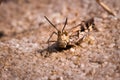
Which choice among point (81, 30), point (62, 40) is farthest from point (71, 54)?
Answer: point (81, 30)

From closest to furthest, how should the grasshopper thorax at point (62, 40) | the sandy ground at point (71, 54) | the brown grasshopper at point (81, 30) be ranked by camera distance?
1. the sandy ground at point (71, 54)
2. the grasshopper thorax at point (62, 40)
3. the brown grasshopper at point (81, 30)

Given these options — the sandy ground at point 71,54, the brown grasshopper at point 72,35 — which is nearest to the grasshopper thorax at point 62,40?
the brown grasshopper at point 72,35

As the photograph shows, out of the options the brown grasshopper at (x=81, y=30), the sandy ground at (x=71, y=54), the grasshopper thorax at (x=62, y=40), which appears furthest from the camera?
the brown grasshopper at (x=81, y=30)

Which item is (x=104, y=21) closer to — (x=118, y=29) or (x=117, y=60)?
(x=118, y=29)

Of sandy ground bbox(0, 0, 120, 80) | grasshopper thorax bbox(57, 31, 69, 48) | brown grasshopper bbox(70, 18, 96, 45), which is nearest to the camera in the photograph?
sandy ground bbox(0, 0, 120, 80)

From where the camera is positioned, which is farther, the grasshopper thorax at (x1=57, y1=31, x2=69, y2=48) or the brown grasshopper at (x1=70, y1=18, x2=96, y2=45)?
the brown grasshopper at (x1=70, y1=18, x2=96, y2=45)

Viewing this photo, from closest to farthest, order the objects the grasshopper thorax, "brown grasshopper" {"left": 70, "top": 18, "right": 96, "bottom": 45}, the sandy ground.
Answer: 1. the sandy ground
2. the grasshopper thorax
3. "brown grasshopper" {"left": 70, "top": 18, "right": 96, "bottom": 45}

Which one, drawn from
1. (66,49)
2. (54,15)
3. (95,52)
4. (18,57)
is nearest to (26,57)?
(18,57)

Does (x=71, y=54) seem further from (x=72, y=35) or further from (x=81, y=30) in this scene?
(x=81, y=30)

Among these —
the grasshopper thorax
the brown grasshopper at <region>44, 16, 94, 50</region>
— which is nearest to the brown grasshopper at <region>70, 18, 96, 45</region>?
the brown grasshopper at <region>44, 16, 94, 50</region>

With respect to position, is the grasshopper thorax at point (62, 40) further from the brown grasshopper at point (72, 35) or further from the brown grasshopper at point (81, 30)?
the brown grasshopper at point (81, 30)

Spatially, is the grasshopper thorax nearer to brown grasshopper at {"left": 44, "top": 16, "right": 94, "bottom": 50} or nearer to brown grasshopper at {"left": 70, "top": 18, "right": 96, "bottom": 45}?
brown grasshopper at {"left": 44, "top": 16, "right": 94, "bottom": 50}
